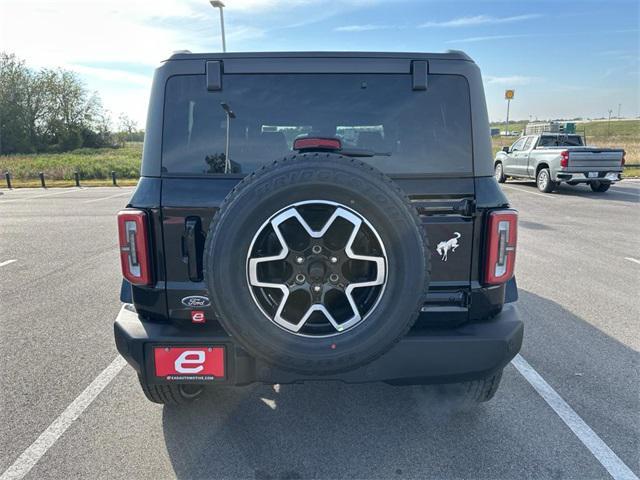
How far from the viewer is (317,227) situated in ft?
6.69

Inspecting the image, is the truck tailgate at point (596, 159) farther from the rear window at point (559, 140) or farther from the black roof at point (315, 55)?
the black roof at point (315, 55)

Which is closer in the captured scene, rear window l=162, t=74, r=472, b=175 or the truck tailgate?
rear window l=162, t=74, r=472, b=175

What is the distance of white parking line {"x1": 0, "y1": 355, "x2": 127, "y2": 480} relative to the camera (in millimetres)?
2357

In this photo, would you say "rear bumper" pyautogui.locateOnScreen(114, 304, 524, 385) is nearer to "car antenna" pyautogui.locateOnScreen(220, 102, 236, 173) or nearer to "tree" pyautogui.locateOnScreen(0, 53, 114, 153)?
"car antenna" pyautogui.locateOnScreen(220, 102, 236, 173)

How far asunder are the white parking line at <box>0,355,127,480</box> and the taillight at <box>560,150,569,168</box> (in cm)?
1389

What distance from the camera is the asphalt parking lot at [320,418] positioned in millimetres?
2375

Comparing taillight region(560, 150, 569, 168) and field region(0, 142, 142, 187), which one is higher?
taillight region(560, 150, 569, 168)

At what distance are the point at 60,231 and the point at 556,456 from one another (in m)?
9.55

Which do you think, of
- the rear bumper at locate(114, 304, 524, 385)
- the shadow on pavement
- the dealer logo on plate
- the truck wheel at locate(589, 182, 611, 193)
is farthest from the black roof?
the truck wheel at locate(589, 182, 611, 193)

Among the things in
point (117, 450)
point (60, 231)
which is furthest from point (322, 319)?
point (60, 231)

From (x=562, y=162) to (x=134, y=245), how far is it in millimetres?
14315

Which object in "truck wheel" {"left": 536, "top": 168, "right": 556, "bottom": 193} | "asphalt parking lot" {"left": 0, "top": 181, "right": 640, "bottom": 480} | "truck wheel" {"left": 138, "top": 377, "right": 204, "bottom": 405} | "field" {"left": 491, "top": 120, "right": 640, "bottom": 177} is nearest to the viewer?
"asphalt parking lot" {"left": 0, "top": 181, "right": 640, "bottom": 480}

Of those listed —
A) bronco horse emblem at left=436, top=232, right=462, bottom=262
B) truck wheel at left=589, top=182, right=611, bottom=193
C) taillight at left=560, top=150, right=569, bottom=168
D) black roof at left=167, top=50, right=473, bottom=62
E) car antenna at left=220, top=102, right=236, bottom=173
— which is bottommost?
truck wheel at left=589, top=182, right=611, bottom=193

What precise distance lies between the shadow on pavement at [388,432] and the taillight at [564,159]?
1180cm
